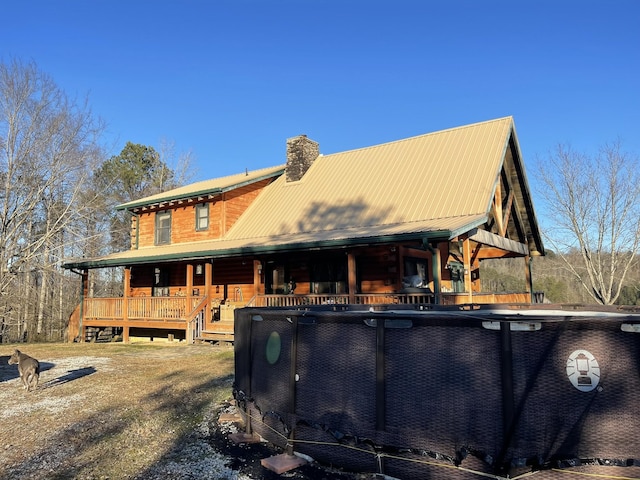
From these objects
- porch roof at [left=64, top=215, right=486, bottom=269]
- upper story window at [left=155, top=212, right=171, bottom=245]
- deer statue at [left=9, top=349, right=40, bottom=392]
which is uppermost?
upper story window at [left=155, top=212, right=171, bottom=245]

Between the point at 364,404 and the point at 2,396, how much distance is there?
7.55 meters

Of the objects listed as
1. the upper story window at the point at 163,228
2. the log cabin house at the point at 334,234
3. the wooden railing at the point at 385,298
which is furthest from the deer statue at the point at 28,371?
the upper story window at the point at 163,228

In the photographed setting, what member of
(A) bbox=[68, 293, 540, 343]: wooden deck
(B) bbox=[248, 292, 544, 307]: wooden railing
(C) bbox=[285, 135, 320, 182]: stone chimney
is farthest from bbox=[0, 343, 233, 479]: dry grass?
(C) bbox=[285, 135, 320, 182]: stone chimney

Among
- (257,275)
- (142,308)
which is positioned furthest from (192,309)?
(257,275)

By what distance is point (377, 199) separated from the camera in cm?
1730

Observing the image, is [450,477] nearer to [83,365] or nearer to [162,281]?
A: [83,365]

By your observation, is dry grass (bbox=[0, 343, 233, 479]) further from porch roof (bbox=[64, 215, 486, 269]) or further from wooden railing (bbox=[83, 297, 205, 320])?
wooden railing (bbox=[83, 297, 205, 320])

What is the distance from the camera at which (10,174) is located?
87.1 ft

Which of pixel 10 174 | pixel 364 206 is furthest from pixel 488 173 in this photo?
pixel 10 174

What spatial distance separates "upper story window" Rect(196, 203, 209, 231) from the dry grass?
913 centimetres

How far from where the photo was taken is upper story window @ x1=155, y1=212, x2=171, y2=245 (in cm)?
2275

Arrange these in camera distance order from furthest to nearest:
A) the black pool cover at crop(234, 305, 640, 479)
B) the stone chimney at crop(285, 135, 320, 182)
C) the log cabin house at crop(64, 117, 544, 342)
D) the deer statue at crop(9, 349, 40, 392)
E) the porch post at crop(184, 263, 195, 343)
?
the stone chimney at crop(285, 135, 320, 182), the porch post at crop(184, 263, 195, 343), the log cabin house at crop(64, 117, 544, 342), the deer statue at crop(9, 349, 40, 392), the black pool cover at crop(234, 305, 640, 479)

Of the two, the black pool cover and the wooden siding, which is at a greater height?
the wooden siding

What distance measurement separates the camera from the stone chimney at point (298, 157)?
72.1 feet
